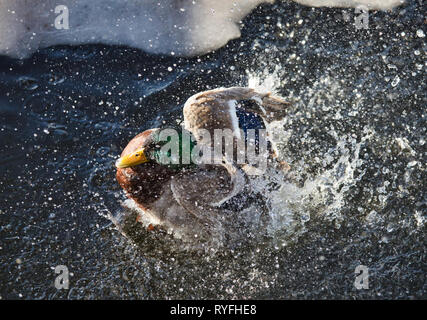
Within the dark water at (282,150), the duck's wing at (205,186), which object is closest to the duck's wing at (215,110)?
the duck's wing at (205,186)

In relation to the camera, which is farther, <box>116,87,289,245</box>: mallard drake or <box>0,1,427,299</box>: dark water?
<box>0,1,427,299</box>: dark water

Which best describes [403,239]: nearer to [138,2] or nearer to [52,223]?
[52,223]

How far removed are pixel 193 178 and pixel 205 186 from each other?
0.30ft

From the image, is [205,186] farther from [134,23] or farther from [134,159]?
[134,23]

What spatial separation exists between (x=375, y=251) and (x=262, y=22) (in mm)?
2291

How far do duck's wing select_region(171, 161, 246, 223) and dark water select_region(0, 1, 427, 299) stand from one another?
19.6 inches

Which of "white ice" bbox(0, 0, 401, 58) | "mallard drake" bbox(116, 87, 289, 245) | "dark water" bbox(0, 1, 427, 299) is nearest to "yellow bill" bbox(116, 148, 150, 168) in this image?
"mallard drake" bbox(116, 87, 289, 245)

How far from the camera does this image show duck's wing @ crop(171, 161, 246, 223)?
309 cm

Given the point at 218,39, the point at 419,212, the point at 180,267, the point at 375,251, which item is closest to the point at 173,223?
the point at 180,267

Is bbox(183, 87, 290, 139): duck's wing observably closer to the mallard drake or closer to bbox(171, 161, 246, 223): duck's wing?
the mallard drake

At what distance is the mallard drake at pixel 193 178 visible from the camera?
2953 millimetres

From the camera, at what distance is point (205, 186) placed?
3.13 m

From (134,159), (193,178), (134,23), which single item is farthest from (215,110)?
(134,23)

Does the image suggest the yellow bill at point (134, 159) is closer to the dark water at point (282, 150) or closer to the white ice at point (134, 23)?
the dark water at point (282, 150)
